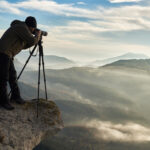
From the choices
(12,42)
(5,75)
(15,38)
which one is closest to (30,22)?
(15,38)

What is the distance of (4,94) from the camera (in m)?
10.3

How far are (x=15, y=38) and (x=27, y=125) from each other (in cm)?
367

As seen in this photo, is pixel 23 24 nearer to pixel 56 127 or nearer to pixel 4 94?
pixel 4 94

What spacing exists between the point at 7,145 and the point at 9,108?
1.96m

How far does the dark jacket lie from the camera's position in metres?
9.48

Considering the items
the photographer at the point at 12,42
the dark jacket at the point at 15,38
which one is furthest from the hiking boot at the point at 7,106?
the dark jacket at the point at 15,38

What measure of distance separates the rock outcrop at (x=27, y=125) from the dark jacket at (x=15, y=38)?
2640 millimetres

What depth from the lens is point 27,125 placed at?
33.6 ft

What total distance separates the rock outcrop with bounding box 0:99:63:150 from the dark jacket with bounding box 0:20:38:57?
2640mm

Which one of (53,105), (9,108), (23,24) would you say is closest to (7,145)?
(9,108)

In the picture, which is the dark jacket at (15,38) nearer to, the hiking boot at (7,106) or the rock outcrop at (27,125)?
the hiking boot at (7,106)

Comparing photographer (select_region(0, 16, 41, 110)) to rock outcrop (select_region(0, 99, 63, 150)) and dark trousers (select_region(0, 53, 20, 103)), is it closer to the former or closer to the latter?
dark trousers (select_region(0, 53, 20, 103))

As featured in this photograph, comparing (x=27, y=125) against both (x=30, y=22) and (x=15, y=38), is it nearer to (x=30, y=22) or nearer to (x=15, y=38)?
(x=15, y=38)

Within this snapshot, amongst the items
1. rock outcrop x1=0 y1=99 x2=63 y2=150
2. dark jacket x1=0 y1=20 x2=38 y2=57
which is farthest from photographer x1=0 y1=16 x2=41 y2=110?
rock outcrop x1=0 y1=99 x2=63 y2=150
